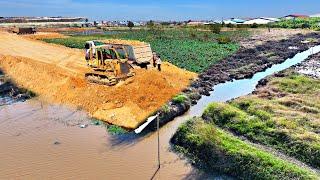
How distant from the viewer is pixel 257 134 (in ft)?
56.0

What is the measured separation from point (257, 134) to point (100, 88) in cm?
1118

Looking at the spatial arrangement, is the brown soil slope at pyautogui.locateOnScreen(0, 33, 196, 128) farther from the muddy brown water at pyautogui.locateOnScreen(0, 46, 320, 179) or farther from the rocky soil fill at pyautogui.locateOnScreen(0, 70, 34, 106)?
the muddy brown water at pyautogui.locateOnScreen(0, 46, 320, 179)

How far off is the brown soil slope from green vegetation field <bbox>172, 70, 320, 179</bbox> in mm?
3712

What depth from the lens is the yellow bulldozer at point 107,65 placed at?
25.9 meters

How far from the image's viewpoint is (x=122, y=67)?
26.2 m

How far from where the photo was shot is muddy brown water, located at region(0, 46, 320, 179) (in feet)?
49.4

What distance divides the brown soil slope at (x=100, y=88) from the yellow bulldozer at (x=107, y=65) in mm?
494

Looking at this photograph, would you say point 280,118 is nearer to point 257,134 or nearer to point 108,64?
point 257,134

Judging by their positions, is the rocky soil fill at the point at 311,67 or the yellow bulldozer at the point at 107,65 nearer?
the yellow bulldozer at the point at 107,65

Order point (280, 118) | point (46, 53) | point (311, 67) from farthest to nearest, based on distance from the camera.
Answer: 1. point (46, 53)
2. point (311, 67)
3. point (280, 118)

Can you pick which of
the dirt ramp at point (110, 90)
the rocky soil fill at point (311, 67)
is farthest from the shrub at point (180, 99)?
the rocky soil fill at point (311, 67)

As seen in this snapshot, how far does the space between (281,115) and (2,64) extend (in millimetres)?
24409

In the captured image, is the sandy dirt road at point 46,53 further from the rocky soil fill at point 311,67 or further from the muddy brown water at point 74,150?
the rocky soil fill at point 311,67

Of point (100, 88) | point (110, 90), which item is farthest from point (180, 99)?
point (100, 88)
